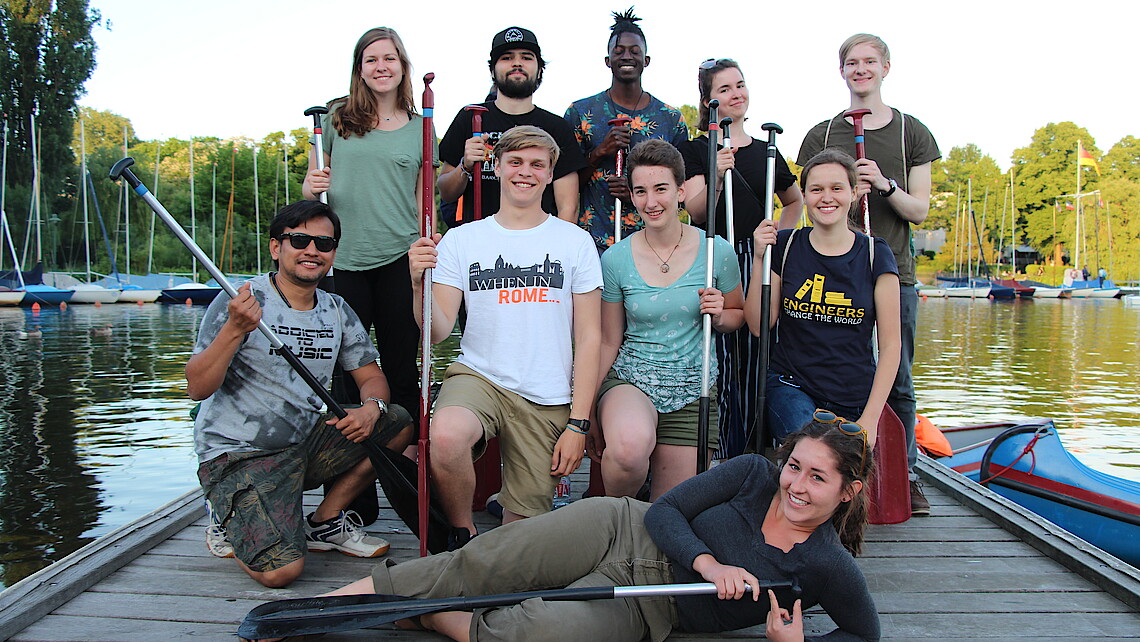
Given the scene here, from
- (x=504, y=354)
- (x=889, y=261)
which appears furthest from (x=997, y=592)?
(x=504, y=354)

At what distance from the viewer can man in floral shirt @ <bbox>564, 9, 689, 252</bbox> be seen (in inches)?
186

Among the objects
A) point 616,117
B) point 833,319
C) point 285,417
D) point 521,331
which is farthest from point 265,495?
point 616,117

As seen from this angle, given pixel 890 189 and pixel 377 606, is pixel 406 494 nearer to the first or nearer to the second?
pixel 377 606

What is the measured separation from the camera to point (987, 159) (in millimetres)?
61312

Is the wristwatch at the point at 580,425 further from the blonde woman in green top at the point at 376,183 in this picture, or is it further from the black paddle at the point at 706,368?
the blonde woman in green top at the point at 376,183

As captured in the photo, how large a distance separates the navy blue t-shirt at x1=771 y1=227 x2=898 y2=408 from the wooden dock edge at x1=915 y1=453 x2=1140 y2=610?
1059 millimetres

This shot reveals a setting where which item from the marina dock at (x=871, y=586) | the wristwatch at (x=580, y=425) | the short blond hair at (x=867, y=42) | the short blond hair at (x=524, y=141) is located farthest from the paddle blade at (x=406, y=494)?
the short blond hair at (x=867, y=42)

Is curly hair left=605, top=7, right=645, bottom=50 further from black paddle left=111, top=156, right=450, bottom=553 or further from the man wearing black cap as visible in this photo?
black paddle left=111, top=156, right=450, bottom=553

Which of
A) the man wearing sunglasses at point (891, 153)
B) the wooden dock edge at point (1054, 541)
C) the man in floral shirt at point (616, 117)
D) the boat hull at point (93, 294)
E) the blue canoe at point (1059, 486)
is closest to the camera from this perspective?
the wooden dock edge at point (1054, 541)

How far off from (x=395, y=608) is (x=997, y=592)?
2.43 m

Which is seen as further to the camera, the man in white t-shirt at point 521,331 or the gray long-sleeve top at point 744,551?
the man in white t-shirt at point 521,331

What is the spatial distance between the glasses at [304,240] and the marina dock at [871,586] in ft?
4.57

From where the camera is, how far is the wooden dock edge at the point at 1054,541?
327 centimetres

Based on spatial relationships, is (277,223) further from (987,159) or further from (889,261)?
(987,159)
